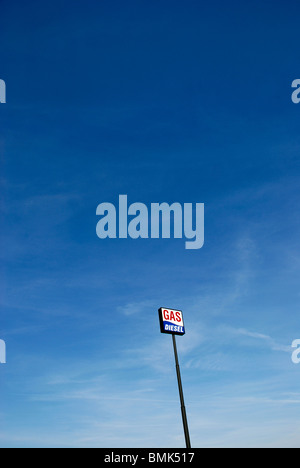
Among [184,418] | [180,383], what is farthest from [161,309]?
[184,418]

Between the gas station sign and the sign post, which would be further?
the gas station sign

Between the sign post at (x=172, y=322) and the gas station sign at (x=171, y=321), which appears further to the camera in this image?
the gas station sign at (x=171, y=321)

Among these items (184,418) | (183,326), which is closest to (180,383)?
(184,418)
